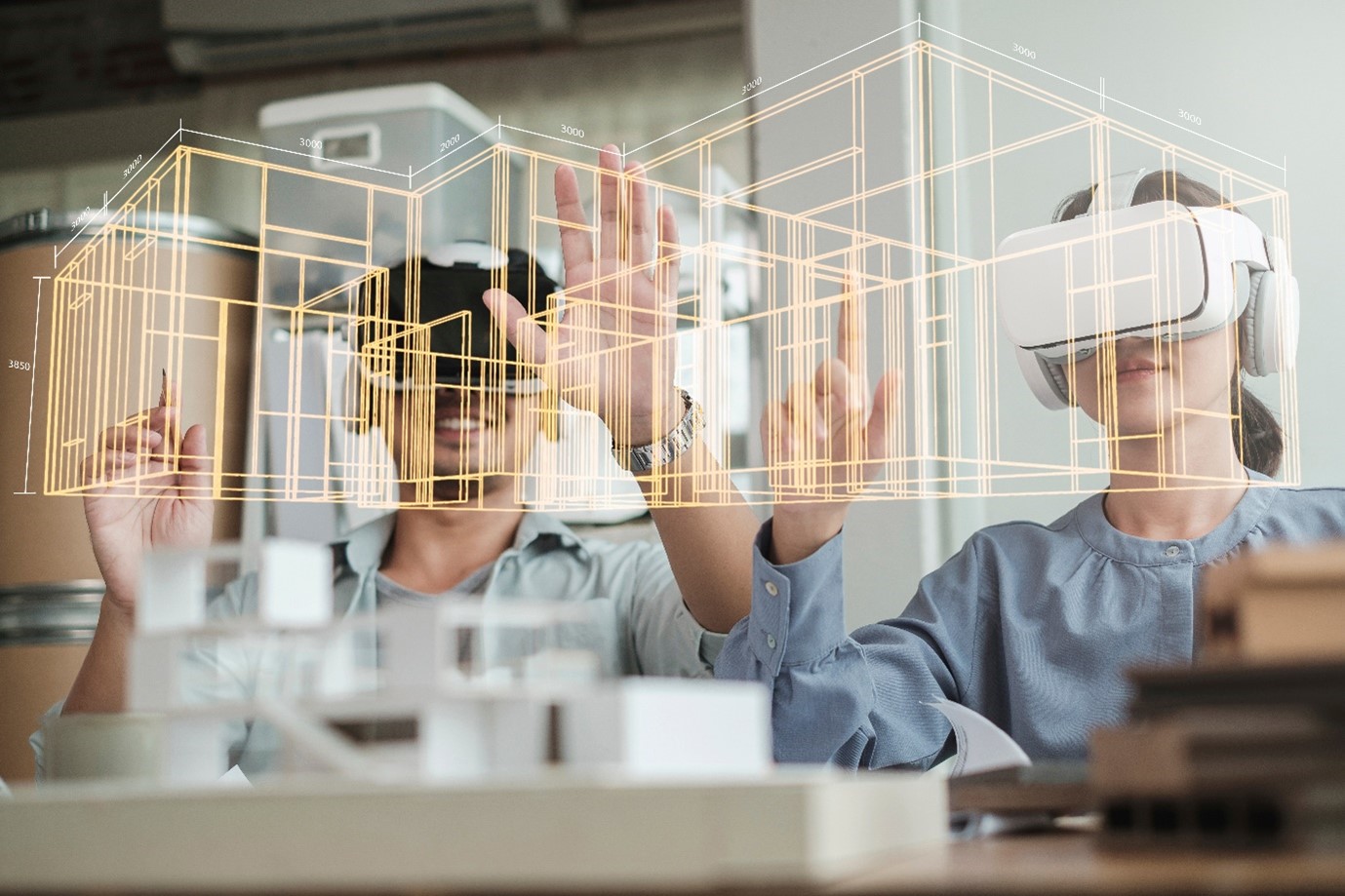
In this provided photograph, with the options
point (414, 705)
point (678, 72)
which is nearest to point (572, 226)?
point (678, 72)

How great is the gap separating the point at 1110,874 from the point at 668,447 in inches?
42.9

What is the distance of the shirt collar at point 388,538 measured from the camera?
5.29 feet

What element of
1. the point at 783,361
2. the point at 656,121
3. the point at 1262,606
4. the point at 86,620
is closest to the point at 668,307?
the point at 783,361

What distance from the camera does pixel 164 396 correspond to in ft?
5.22

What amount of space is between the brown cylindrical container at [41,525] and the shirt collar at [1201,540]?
1009 millimetres

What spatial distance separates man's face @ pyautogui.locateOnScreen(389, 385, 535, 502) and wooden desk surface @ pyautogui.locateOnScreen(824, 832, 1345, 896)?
43.4 inches

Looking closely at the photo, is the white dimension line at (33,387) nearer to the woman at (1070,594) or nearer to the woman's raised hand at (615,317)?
the woman's raised hand at (615,317)

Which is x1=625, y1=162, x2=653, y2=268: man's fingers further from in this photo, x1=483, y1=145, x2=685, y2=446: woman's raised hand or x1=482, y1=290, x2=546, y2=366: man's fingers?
x1=482, y1=290, x2=546, y2=366: man's fingers

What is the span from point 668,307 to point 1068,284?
17.2 inches

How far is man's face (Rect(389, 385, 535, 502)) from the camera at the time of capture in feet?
5.15

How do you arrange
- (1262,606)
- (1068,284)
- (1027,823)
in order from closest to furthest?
A: (1262,606), (1027,823), (1068,284)

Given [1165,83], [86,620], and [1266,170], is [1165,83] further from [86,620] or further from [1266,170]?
[86,620]

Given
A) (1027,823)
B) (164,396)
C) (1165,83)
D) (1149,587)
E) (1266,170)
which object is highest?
(1165,83)

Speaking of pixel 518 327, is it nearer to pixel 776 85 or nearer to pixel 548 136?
pixel 548 136
